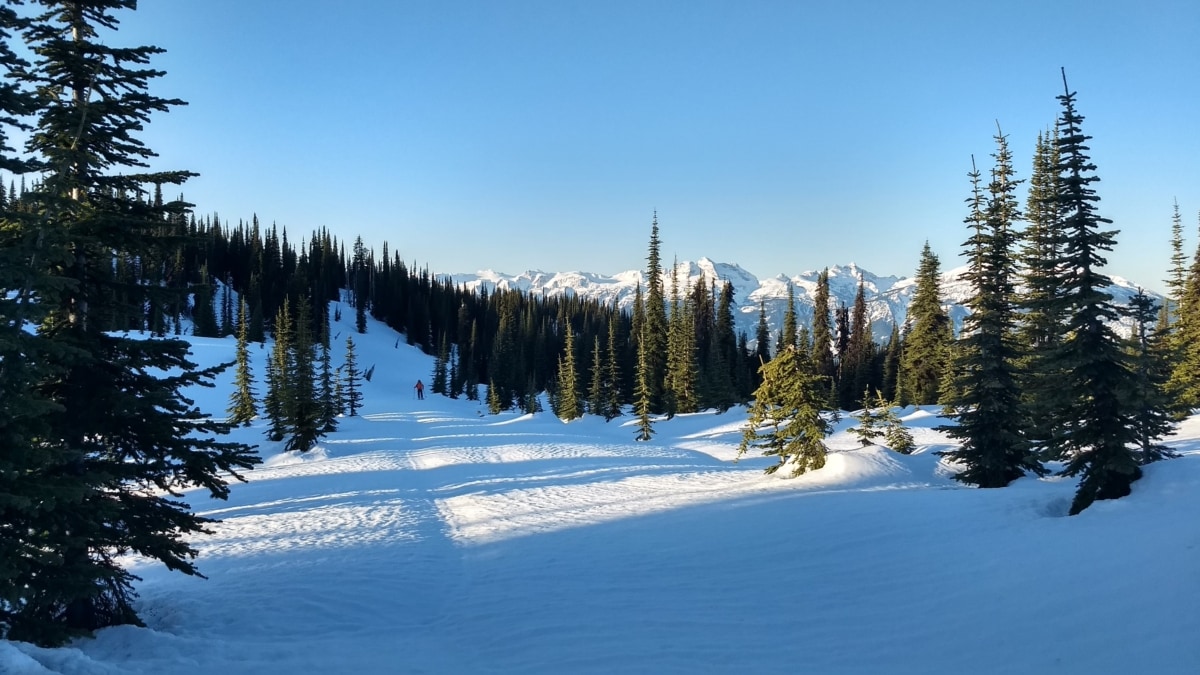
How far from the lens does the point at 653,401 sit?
56125mm

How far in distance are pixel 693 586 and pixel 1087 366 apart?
9.42 m

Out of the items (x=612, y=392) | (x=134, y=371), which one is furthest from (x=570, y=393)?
(x=134, y=371)

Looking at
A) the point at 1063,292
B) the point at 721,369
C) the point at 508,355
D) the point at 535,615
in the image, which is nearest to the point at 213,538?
the point at 535,615

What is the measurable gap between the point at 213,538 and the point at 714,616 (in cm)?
1267

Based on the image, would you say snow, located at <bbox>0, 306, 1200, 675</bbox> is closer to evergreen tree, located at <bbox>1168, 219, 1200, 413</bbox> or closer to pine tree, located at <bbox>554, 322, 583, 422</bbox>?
evergreen tree, located at <bbox>1168, 219, 1200, 413</bbox>

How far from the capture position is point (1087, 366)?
12406 mm

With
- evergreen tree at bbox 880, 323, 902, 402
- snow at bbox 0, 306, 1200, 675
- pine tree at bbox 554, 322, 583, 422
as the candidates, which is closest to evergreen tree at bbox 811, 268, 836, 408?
evergreen tree at bbox 880, 323, 902, 402

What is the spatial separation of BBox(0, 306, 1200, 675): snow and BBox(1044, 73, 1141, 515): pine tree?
623mm

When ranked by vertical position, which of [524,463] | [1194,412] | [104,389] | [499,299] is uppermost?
[499,299]

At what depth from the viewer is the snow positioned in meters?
6.98

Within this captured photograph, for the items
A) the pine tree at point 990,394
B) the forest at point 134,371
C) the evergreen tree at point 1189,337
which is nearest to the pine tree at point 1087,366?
the forest at point 134,371

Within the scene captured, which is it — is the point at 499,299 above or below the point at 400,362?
above

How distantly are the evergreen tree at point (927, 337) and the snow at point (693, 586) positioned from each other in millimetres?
27396

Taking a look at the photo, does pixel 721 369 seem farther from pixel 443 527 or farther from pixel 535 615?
pixel 535 615
